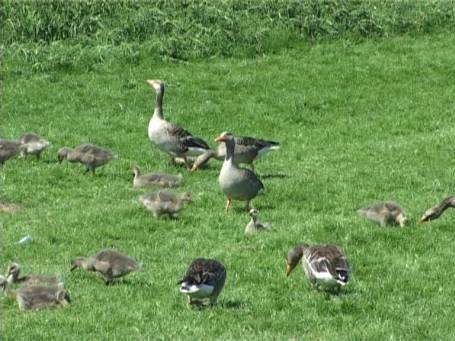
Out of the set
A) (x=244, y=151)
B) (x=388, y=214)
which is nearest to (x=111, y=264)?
(x=388, y=214)

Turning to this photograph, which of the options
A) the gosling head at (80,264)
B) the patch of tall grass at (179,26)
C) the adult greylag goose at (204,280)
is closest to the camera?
the adult greylag goose at (204,280)

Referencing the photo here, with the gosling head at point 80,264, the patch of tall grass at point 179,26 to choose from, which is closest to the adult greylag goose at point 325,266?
the gosling head at point 80,264

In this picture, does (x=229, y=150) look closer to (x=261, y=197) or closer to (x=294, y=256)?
(x=261, y=197)

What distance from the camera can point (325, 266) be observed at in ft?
44.6

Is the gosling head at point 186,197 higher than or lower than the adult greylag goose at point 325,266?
lower

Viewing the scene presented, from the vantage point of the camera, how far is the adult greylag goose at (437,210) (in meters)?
17.7

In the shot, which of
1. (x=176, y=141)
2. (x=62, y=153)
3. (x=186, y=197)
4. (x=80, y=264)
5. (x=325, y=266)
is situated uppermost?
(x=325, y=266)

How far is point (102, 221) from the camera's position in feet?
60.7

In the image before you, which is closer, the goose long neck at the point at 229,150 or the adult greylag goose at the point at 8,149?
the goose long neck at the point at 229,150

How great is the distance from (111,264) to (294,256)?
8.11 feet

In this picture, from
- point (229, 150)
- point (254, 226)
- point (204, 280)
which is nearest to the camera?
point (204, 280)

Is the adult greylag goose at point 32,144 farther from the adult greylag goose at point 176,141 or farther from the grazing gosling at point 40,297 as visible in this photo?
the grazing gosling at point 40,297

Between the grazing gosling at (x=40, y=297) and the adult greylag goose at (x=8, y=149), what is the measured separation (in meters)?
8.67

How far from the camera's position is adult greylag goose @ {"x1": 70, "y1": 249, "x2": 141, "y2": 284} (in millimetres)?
14516
